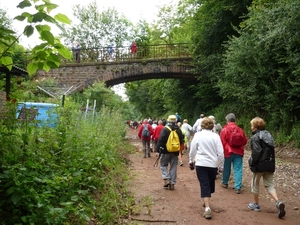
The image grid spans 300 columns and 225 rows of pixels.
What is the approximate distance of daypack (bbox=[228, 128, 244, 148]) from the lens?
22.5ft

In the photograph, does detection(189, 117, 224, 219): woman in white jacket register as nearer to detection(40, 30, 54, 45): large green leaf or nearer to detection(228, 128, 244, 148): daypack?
detection(228, 128, 244, 148): daypack

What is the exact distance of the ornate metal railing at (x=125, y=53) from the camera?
872 inches

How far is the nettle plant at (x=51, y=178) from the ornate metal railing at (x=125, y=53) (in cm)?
1660

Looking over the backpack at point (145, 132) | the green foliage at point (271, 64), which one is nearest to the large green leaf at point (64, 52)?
the green foliage at point (271, 64)

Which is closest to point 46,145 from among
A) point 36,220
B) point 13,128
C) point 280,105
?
point 13,128

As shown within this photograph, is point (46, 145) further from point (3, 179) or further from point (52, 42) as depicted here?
point (52, 42)

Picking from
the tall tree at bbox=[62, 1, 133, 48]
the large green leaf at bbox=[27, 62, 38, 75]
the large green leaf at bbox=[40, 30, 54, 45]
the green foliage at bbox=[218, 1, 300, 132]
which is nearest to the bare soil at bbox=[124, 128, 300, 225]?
the large green leaf at bbox=[27, 62, 38, 75]

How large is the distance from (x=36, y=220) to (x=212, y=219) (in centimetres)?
307

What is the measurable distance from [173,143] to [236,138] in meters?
1.43

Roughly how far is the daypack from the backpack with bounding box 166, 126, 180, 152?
3.98 feet

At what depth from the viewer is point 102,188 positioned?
18.3 feet

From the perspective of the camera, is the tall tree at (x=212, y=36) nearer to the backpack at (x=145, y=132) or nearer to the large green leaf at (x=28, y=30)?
the backpack at (x=145, y=132)

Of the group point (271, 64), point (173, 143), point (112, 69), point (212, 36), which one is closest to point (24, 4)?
point (173, 143)

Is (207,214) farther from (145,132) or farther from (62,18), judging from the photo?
(145,132)
